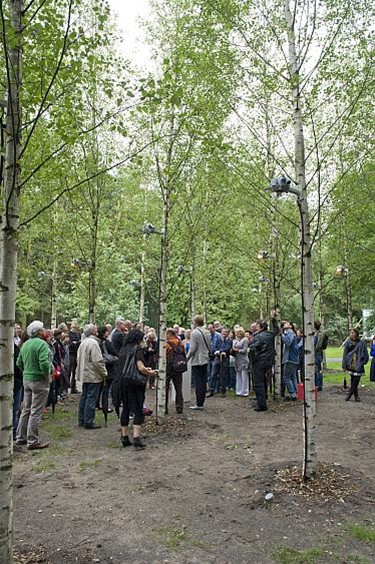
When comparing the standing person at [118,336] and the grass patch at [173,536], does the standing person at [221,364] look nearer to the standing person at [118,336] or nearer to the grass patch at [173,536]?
the standing person at [118,336]

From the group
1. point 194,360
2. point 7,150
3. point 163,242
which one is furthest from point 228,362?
point 7,150

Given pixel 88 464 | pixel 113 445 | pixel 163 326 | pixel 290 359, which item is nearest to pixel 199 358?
pixel 163 326

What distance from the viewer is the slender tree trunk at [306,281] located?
237 inches

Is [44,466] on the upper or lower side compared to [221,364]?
lower

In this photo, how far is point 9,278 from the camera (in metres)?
3.79

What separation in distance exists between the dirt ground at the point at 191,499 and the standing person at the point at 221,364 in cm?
424

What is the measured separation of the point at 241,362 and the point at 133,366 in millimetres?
6146

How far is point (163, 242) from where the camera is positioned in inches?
387

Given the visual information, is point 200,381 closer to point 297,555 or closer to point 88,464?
point 88,464

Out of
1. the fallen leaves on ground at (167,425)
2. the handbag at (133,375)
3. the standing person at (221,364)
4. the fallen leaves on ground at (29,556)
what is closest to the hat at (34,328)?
the handbag at (133,375)

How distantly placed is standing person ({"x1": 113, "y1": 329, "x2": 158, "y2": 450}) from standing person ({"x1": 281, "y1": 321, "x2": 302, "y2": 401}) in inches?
217

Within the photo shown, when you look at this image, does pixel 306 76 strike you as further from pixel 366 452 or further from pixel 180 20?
pixel 366 452

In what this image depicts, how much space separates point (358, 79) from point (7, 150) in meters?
5.57

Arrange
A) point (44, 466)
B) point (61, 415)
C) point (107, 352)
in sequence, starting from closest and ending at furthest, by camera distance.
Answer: point (44, 466)
point (107, 352)
point (61, 415)
